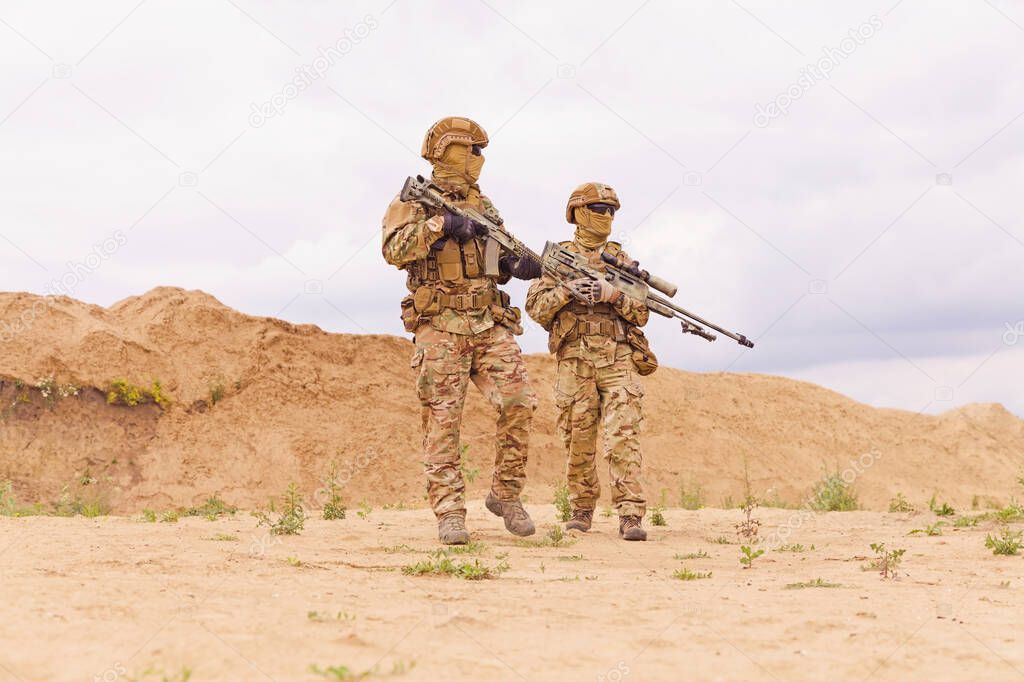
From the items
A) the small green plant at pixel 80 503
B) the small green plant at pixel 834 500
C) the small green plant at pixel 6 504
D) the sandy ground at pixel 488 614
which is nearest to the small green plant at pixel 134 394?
the small green plant at pixel 80 503

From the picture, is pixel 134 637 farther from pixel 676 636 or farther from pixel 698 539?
pixel 698 539

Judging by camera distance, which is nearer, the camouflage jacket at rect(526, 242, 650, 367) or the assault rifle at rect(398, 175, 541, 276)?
the assault rifle at rect(398, 175, 541, 276)

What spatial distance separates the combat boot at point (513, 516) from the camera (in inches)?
280

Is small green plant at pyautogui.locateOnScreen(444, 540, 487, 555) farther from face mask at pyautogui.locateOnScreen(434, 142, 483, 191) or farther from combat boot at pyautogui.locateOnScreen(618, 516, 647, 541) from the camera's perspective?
face mask at pyautogui.locateOnScreen(434, 142, 483, 191)

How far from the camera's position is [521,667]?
11.7 ft

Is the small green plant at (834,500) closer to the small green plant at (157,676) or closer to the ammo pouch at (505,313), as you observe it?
the ammo pouch at (505,313)

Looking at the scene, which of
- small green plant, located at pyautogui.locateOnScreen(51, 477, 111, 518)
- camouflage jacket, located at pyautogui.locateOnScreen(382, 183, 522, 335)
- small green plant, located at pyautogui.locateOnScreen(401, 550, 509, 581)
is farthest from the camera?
small green plant, located at pyautogui.locateOnScreen(51, 477, 111, 518)

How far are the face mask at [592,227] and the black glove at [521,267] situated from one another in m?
0.71

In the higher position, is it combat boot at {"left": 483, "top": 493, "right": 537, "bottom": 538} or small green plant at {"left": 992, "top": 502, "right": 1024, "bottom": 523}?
small green plant at {"left": 992, "top": 502, "right": 1024, "bottom": 523}

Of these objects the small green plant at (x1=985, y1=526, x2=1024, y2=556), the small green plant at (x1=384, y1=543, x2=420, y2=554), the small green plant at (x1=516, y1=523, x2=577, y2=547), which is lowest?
the small green plant at (x1=384, y1=543, x2=420, y2=554)

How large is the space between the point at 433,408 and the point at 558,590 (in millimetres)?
2230

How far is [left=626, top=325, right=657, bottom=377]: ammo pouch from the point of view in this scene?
304 inches

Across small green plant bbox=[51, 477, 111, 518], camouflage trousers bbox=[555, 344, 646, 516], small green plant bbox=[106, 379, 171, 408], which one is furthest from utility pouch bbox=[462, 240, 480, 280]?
small green plant bbox=[106, 379, 171, 408]

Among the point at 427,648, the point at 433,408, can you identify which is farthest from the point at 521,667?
the point at 433,408
